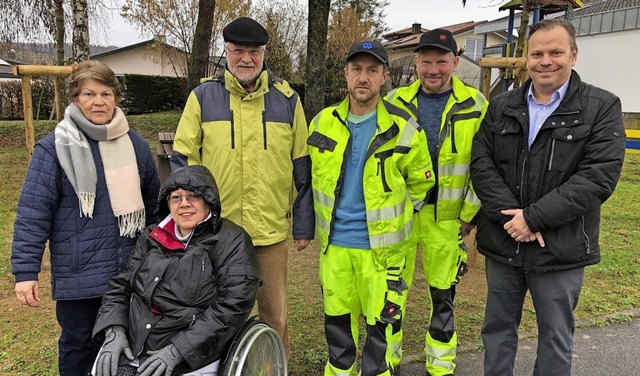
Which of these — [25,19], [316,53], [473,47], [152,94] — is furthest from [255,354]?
[473,47]

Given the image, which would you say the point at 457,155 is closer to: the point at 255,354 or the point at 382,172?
the point at 382,172

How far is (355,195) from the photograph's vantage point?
2648 mm

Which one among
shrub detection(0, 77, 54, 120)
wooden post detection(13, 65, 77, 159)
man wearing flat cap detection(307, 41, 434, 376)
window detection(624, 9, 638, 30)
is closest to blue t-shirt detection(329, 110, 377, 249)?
man wearing flat cap detection(307, 41, 434, 376)

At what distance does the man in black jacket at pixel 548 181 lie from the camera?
7.50 feet

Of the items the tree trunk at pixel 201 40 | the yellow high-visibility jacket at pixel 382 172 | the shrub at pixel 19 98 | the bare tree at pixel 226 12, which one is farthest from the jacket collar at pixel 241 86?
the shrub at pixel 19 98

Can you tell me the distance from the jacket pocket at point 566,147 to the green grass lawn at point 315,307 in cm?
171

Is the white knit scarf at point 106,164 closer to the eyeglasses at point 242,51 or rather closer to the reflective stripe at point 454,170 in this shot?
the eyeglasses at point 242,51

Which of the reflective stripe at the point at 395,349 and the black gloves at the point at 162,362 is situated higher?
the black gloves at the point at 162,362

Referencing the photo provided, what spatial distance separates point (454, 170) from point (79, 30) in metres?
5.32

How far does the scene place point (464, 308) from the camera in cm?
427

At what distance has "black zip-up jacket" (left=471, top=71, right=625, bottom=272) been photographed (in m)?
2.27

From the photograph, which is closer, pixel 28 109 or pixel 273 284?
pixel 273 284

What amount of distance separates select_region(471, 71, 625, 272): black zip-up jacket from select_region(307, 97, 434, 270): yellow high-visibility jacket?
351mm

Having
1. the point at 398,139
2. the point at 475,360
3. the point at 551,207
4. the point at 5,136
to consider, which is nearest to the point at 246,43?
the point at 398,139
